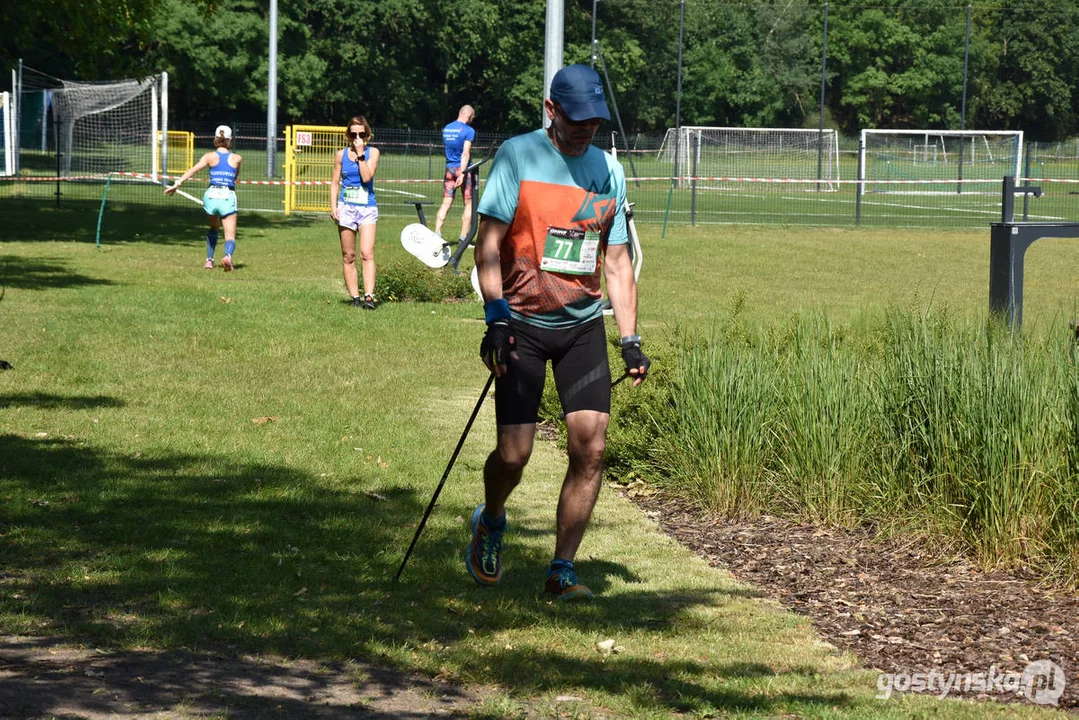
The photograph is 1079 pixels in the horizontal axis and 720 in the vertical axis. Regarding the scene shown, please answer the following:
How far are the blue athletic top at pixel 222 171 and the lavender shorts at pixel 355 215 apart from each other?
3.80m

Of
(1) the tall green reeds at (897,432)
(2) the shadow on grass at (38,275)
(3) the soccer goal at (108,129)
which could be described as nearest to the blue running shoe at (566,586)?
(1) the tall green reeds at (897,432)

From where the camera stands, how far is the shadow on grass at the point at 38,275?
16.1 metres

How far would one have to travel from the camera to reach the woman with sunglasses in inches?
562

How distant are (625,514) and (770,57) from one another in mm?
73861

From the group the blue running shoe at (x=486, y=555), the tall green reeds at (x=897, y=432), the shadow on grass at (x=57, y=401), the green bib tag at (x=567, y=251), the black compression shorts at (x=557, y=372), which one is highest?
the green bib tag at (x=567, y=251)

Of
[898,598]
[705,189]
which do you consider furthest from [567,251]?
[705,189]

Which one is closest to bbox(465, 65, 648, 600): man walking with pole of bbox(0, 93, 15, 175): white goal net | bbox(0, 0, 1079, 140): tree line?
bbox(0, 93, 15, 175): white goal net

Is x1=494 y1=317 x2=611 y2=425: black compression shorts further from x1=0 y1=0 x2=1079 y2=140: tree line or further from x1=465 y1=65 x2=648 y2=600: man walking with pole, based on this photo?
x1=0 y1=0 x2=1079 y2=140: tree line

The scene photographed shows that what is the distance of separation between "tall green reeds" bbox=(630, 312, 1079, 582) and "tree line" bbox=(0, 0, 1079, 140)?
174 ft

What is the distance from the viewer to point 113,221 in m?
26.9

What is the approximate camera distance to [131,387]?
398 inches

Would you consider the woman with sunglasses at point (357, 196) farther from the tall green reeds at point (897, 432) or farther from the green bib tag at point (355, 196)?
the tall green reeds at point (897, 432)

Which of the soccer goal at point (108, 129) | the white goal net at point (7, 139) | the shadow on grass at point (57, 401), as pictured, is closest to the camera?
the shadow on grass at point (57, 401)

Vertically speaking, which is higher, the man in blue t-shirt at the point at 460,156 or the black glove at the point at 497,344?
the man in blue t-shirt at the point at 460,156
